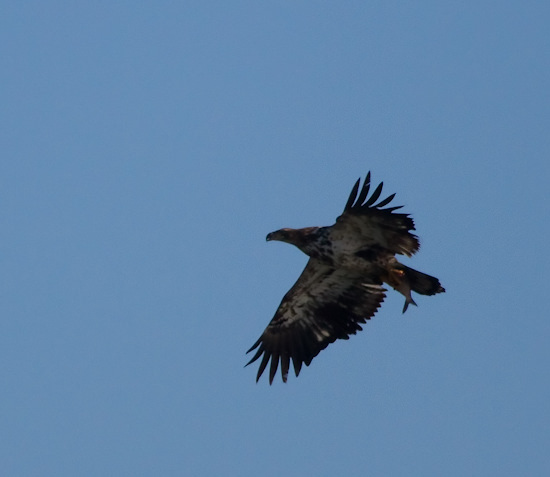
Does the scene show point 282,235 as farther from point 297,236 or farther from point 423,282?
point 423,282

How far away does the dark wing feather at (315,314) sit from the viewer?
2086 cm

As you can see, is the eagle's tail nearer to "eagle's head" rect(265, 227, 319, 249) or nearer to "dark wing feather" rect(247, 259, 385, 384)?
"dark wing feather" rect(247, 259, 385, 384)

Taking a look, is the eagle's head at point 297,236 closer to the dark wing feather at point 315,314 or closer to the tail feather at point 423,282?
the dark wing feather at point 315,314

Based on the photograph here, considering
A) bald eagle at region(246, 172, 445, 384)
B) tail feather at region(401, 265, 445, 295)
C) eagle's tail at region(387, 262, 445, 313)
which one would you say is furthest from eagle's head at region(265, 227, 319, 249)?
tail feather at region(401, 265, 445, 295)

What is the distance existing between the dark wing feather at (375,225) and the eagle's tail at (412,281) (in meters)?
0.39

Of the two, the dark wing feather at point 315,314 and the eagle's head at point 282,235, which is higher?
the eagle's head at point 282,235

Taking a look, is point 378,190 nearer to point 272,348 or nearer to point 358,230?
point 358,230

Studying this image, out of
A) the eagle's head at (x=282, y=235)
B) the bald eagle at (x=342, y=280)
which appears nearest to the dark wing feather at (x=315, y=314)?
the bald eagle at (x=342, y=280)

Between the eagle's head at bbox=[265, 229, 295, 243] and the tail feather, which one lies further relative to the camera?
the eagle's head at bbox=[265, 229, 295, 243]

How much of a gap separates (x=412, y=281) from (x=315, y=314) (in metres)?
2.00

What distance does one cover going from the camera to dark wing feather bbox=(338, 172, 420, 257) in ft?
62.5

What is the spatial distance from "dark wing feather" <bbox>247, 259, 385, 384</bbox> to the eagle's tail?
33.6 inches

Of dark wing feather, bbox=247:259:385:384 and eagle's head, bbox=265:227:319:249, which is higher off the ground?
eagle's head, bbox=265:227:319:249

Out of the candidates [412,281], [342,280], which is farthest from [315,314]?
[412,281]
